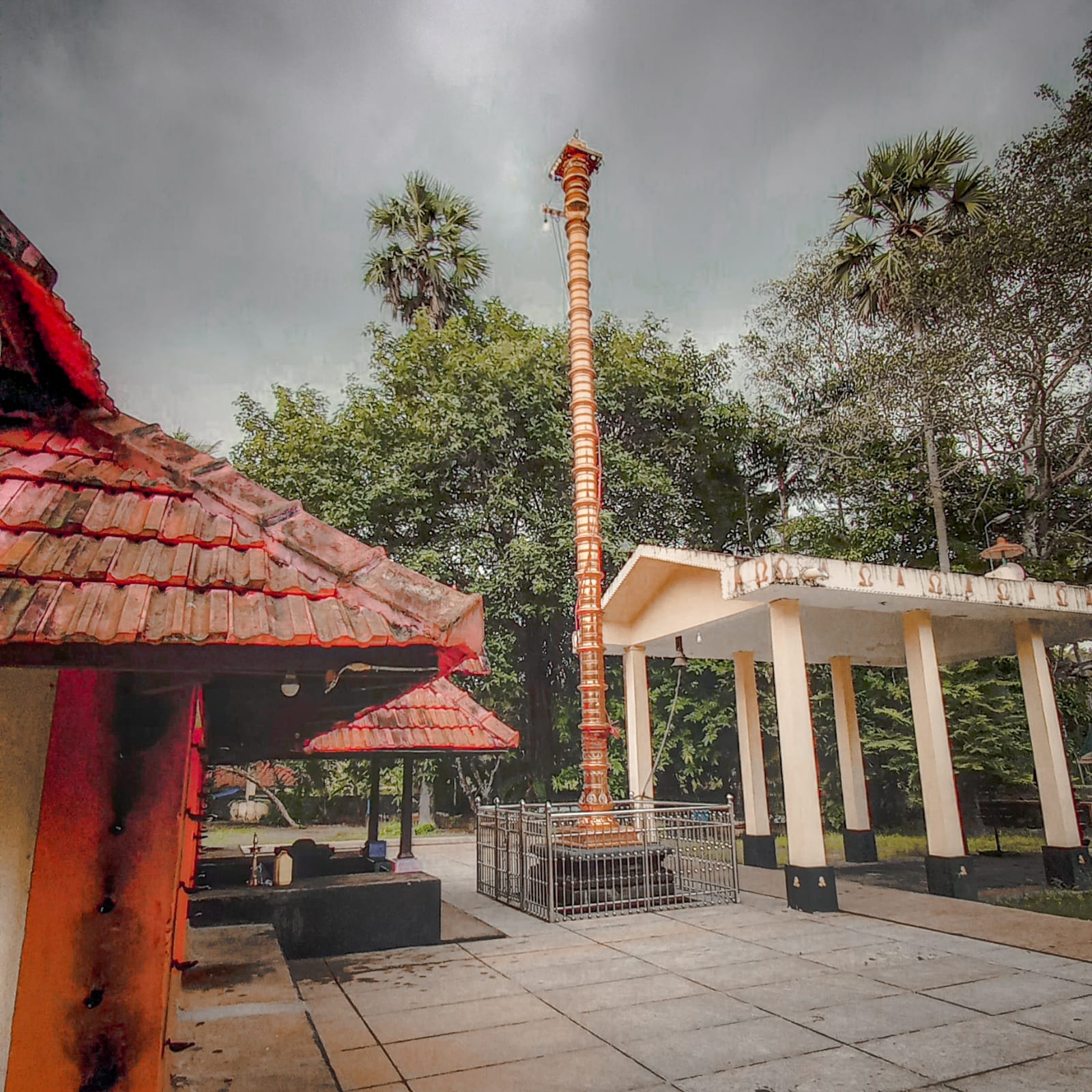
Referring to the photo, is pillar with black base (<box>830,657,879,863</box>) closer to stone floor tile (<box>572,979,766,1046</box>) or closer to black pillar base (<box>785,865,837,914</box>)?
black pillar base (<box>785,865,837,914</box>)

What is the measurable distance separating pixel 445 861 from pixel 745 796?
22.5 feet

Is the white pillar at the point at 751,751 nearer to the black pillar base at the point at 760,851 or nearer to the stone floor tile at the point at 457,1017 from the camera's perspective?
the black pillar base at the point at 760,851

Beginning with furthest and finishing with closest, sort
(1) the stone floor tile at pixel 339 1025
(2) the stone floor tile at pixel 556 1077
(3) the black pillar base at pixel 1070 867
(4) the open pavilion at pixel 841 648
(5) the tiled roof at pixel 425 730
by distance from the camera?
(3) the black pillar base at pixel 1070 867
(4) the open pavilion at pixel 841 648
(5) the tiled roof at pixel 425 730
(1) the stone floor tile at pixel 339 1025
(2) the stone floor tile at pixel 556 1077

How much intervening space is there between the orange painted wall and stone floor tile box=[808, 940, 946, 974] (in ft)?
21.5

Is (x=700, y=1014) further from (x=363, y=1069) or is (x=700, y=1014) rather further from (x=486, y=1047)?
(x=363, y=1069)

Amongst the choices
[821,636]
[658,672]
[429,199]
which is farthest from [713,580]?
[429,199]

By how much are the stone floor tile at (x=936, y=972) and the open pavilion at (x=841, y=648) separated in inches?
94.7

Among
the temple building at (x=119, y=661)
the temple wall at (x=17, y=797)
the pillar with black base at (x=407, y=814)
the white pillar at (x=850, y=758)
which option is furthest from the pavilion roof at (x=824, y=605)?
the temple wall at (x=17, y=797)

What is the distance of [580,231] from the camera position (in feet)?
42.8

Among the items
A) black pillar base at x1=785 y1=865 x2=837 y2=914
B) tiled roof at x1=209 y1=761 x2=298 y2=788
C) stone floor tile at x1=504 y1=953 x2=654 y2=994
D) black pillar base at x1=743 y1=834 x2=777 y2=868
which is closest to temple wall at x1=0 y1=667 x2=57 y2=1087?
stone floor tile at x1=504 y1=953 x2=654 y2=994

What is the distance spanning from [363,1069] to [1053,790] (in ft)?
36.1

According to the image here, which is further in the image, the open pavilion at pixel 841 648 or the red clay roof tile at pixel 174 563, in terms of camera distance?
the open pavilion at pixel 841 648

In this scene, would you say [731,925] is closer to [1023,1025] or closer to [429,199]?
[1023,1025]

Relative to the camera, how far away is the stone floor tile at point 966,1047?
4.81 metres
